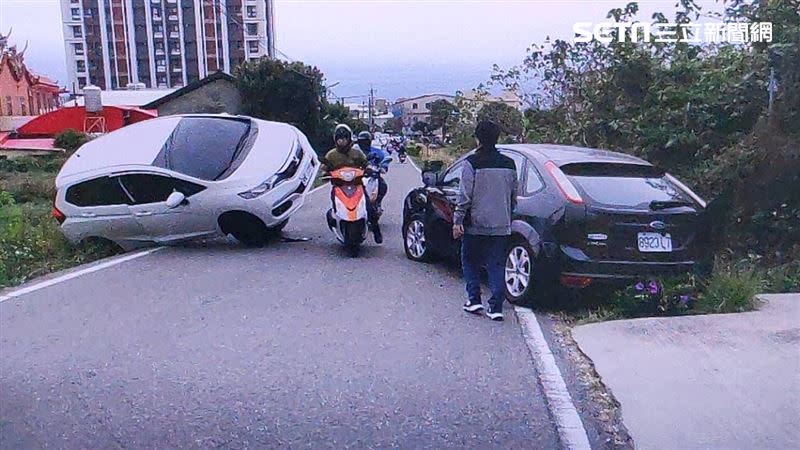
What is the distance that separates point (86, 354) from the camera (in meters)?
4.85

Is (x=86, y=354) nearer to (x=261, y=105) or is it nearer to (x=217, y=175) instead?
(x=217, y=175)

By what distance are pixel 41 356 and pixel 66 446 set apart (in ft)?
4.93

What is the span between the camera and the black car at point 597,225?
5695mm

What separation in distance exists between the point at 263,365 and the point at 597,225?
2.52m

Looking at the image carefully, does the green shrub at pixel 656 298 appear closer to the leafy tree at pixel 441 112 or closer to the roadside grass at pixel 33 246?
the roadside grass at pixel 33 246

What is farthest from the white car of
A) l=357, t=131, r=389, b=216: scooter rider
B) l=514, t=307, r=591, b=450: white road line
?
l=514, t=307, r=591, b=450: white road line

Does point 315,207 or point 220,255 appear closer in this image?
point 220,255

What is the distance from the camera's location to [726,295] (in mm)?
5785

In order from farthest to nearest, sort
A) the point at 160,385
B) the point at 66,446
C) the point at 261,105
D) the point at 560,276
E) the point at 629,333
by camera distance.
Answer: the point at 261,105 → the point at 560,276 → the point at 629,333 → the point at 160,385 → the point at 66,446

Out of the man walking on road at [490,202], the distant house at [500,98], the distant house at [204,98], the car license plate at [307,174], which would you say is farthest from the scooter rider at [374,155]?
the distant house at [204,98]

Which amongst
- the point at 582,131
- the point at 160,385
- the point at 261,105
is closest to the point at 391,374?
the point at 160,385

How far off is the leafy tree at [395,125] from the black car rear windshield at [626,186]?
979 centimetres

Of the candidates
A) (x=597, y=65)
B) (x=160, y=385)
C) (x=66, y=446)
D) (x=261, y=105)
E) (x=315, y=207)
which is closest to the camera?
(x=66, y=446)

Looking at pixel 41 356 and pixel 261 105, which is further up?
pixel 261 105
